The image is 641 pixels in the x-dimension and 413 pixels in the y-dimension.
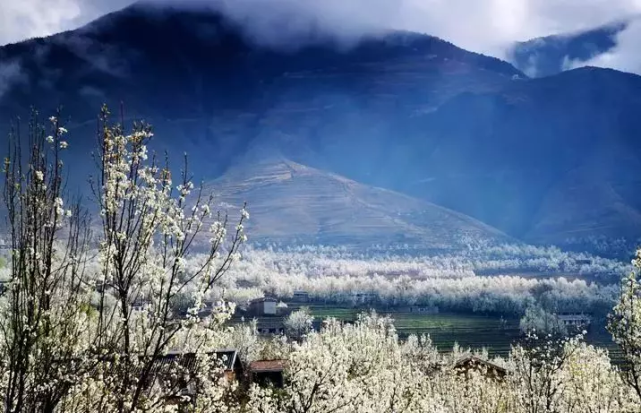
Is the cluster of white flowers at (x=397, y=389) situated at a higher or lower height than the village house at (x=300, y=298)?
lower

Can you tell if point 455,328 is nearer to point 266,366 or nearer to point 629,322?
point 266,366

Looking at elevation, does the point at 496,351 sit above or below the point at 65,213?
below

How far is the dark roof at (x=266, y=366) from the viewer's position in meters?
53.0

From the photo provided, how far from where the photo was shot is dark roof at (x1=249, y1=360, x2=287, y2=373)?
53.0 m

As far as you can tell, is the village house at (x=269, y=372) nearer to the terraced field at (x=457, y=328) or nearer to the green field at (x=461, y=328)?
the green field at (x=461, y=328)

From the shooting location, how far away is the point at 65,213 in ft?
32.3

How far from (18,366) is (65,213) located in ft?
6.75

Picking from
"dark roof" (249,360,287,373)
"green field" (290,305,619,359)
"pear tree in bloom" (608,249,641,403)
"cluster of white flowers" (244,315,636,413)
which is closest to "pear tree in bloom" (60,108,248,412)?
"cluster of white flowers" (244,315,636,413)

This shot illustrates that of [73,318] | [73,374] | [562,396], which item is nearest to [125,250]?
[73,318]

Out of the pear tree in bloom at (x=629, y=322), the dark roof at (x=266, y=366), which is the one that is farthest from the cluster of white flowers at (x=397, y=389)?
the dark roof at (x=266, y=366)

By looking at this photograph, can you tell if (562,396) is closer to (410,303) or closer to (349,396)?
(349,396)

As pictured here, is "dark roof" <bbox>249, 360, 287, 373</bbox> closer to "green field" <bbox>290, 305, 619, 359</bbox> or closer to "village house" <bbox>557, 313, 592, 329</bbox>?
"green field" <bbox>290, 305, 619, 359</bbox>

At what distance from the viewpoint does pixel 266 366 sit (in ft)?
180

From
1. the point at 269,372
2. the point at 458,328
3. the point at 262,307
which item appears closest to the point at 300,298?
the point at 262,307
